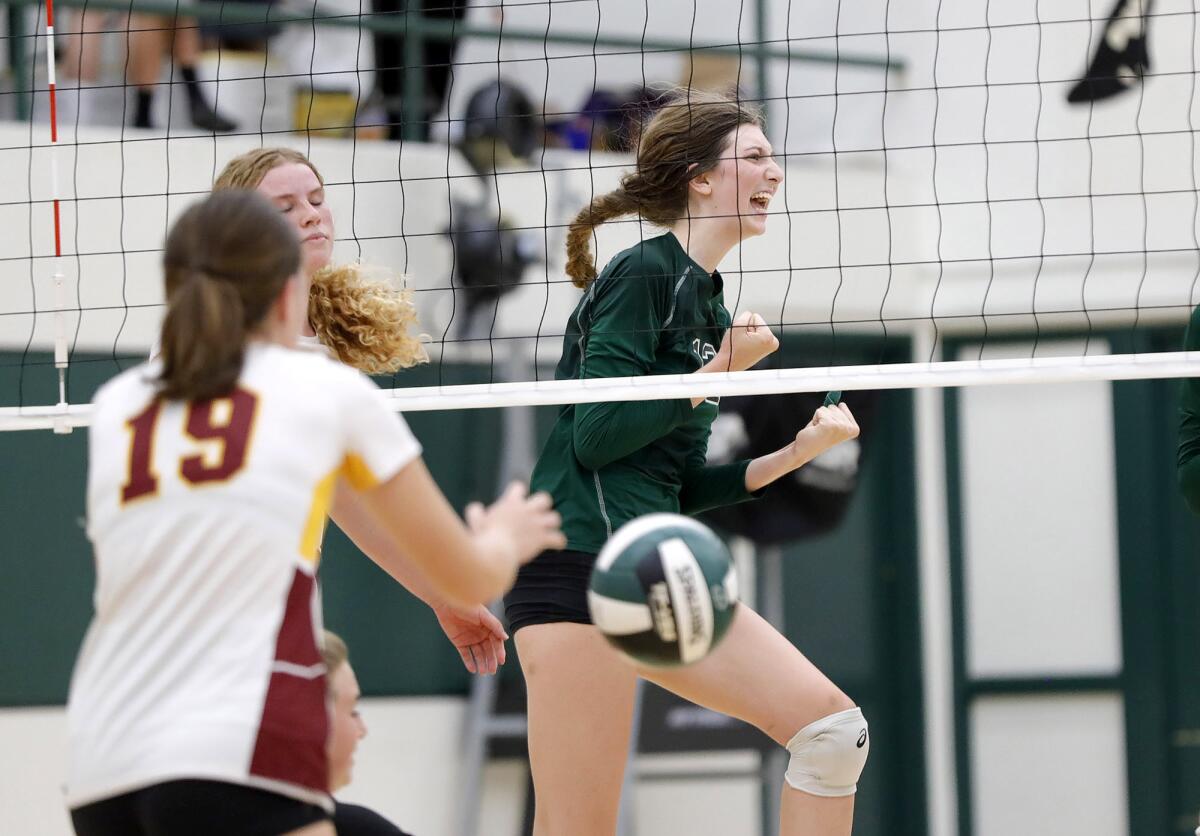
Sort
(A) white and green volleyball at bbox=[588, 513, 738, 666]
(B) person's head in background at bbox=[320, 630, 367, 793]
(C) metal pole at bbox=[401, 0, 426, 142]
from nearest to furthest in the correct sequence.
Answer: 1. (B) person's head in background at bbox=[320, 630, 367, 793]
2. (A) white and green volleyball at bbox=[588, 513, 738, 666]
3. (C) metal pole at bbox=[401, 0, 426, 142]

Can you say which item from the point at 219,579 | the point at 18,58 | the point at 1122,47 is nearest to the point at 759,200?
the point at 219,579

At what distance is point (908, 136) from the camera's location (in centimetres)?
818

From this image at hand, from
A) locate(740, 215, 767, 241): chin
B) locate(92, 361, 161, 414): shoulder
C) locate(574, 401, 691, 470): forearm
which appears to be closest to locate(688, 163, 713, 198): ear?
locate(740, 215, 767, 241): chin

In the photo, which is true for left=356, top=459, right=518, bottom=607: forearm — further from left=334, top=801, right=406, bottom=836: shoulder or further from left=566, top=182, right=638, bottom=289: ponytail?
left=566, top=182, right=638, bottom=289: ponytail

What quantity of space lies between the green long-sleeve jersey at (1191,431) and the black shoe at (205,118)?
14.9ft

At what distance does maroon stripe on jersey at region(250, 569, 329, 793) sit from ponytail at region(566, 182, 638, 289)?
158 centimetres

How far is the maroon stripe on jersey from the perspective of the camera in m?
2.05

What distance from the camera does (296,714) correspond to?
2078mm

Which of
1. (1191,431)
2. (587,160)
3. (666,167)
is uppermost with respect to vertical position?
(587,160)

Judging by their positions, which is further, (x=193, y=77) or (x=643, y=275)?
(x=193, y=77)

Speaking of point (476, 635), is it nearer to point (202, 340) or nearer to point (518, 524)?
point (518, 524)

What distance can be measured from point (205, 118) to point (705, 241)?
13.6 ft

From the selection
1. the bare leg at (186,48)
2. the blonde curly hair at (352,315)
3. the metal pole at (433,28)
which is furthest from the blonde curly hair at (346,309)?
the bare leg at (186,48)

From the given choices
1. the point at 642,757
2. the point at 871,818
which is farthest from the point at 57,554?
the point at 871,818
